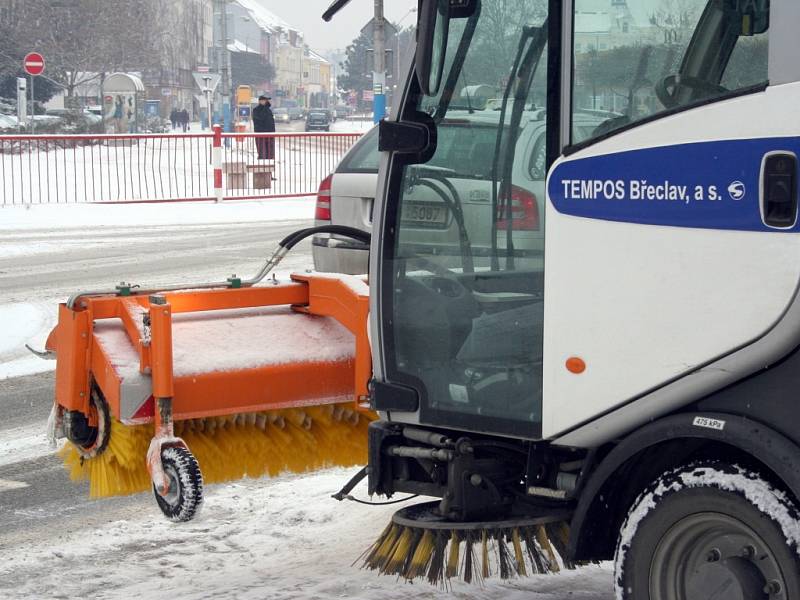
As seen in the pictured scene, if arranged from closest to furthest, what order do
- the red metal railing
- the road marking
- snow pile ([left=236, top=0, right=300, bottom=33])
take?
the road marking, the red metal railing, snow pile ([left=236, top=0, right=300, bottom=33])

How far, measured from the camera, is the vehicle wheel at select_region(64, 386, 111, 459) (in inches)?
180

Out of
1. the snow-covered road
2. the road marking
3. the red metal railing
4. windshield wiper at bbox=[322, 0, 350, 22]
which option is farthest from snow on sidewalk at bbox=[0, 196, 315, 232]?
windshield wiper at bbox=[322, 0, 350, 22]

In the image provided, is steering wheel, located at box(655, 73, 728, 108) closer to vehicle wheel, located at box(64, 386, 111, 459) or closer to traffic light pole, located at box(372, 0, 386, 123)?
vehicle wheel, located at box(64, 386, 111, 459)

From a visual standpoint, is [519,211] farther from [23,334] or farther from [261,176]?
[261,176]

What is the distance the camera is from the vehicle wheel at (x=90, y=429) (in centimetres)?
457

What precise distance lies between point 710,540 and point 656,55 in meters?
1.23

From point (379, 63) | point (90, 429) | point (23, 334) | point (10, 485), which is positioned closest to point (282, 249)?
point (90, 429)

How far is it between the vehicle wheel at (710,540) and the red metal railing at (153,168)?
19.7m

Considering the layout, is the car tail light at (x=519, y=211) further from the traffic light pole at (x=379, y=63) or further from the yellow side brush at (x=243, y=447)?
the traffic light pole at (x=379, y=63)

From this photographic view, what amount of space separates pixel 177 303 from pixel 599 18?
2270 millimetres

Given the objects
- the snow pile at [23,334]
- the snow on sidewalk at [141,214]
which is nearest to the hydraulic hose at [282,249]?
the snow pile at [23,334]

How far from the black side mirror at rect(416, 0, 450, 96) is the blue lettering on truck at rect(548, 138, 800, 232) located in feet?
1.56

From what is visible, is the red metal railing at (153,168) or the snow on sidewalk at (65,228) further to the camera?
the red metal railing at (153,168)

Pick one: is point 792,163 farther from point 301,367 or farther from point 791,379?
→ point 301,367
